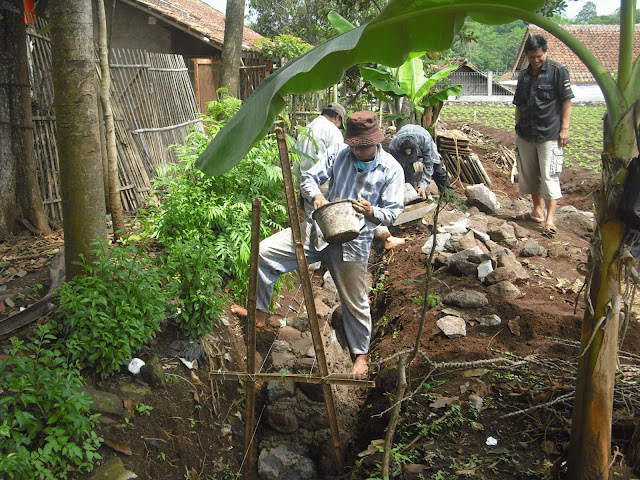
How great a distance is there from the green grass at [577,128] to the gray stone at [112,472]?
993 centimetres

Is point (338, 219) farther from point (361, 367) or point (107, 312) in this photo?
point (107, 312)

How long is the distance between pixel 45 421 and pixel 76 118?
1956mm

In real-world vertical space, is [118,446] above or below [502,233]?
below

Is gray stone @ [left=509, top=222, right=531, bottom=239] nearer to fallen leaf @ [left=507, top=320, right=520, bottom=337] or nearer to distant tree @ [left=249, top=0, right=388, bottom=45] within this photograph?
fallen leaf @ [left=507, top=320, right=520, bottom=337]

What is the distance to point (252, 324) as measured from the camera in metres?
3.85

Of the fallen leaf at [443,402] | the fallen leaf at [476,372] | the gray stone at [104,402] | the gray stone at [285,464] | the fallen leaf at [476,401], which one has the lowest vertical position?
the gray stone at [285,464]

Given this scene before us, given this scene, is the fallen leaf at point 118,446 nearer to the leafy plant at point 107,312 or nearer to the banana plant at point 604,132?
the leafy plant at point 107,312

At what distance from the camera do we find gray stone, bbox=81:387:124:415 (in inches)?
139

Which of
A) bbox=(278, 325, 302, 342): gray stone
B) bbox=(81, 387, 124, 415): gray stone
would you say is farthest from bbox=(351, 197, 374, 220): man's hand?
bbox=(81, 387, 124, 415): gray stone

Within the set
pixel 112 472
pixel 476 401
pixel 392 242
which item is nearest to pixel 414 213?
pixel 392 242

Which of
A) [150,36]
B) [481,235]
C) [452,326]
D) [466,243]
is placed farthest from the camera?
[150,36]

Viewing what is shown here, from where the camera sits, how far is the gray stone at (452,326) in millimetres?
4867

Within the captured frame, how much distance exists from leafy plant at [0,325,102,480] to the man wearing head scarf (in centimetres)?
194

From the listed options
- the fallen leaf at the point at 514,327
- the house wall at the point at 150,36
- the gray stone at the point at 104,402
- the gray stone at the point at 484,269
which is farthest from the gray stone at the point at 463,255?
the house wall at the point at 150,36
